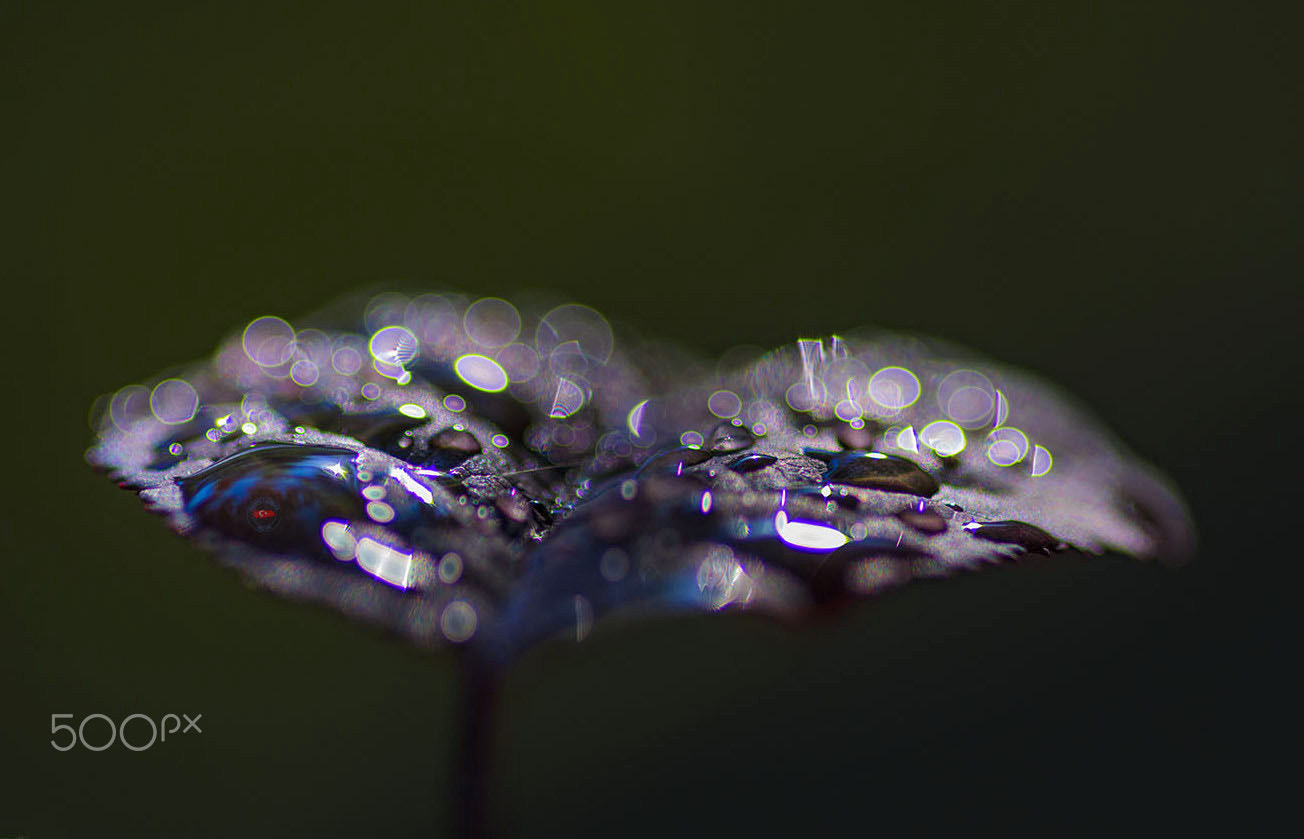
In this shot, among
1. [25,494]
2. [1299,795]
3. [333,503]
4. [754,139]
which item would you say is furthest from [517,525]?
[1299,795]

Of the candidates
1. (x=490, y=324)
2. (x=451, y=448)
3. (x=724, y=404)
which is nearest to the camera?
(x=451, y=448)

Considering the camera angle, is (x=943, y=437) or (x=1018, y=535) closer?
(x=1018, y=535)

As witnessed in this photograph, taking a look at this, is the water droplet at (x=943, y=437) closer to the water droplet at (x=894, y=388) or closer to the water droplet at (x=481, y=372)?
the water droplet at (x=894, y=388)

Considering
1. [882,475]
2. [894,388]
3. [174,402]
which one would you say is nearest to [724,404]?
[894,388]

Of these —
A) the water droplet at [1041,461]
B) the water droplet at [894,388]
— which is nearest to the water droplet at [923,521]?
the water droplet at [1041,461]

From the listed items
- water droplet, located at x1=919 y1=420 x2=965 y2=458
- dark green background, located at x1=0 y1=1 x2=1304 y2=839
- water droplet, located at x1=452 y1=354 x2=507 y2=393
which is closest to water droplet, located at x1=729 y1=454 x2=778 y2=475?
water droplet, located at x1=919 y1=420 x2=965 y2=458

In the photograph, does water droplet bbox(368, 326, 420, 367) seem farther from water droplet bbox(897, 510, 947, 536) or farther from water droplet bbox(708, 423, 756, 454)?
water droplet bbox(897, 510, 947, 536)

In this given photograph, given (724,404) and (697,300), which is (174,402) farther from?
(697,300)
